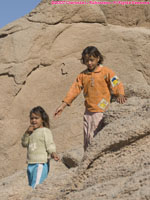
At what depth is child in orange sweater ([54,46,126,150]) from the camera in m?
3.45

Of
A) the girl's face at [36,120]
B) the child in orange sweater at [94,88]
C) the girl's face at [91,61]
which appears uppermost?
the girl's face at [91,61]

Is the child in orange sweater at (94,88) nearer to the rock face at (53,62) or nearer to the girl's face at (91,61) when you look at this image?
the girl's face at (91,61)

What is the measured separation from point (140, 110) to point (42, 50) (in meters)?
3.94

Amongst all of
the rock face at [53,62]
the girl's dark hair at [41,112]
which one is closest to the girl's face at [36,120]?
the girl's dark hair at [41,112]

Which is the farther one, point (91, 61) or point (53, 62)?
point (53, 62)

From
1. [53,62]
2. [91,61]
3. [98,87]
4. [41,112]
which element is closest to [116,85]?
[98,87]

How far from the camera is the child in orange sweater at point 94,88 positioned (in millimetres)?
3445

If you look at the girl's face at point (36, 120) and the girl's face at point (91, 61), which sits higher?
the girl's face at point (91, 61)

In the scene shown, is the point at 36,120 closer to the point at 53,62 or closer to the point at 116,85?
the point at 116,85

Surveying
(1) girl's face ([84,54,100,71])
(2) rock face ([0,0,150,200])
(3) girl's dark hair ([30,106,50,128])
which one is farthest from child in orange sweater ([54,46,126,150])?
(2) rock face ([0,0,150,200])

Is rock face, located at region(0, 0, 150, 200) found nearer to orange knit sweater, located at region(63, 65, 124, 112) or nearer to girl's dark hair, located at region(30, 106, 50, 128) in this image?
girl's dark hair, located at region(30, 106, 50, 128)

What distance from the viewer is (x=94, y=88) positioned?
3566mm

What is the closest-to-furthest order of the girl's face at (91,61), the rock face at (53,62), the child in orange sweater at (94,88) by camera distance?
1. the child in orange sweater at (94,88)
2. the girl's face at (91,61)
3. the rock face at (53,62)

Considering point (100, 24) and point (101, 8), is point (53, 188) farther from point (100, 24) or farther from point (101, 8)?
point (101, 8)
